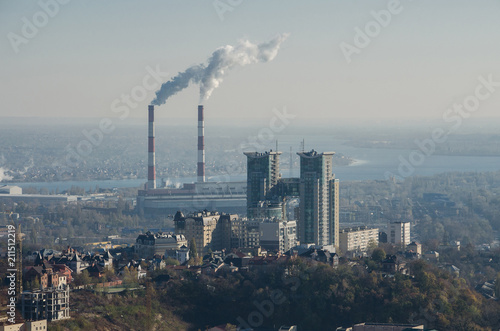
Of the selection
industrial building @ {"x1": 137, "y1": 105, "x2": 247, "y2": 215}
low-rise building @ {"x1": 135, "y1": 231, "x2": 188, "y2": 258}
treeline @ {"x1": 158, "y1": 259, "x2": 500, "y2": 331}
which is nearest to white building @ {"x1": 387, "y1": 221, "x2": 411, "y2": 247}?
low-rise building @ {"x1": 135, "y1": 231, "x2": 188, "y2": 258}

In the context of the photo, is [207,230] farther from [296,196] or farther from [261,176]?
[296,196]

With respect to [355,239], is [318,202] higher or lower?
higher

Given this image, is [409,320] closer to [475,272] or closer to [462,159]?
[475,272]

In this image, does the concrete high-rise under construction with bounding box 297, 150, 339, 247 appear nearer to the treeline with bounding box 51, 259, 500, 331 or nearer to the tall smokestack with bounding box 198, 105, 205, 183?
the treeline with bounding box 51, 259, 500, 331

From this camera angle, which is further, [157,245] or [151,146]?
[151,146]

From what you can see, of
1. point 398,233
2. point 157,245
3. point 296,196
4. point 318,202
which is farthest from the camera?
point 398,233

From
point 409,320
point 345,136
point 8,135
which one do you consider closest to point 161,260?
point 409,320

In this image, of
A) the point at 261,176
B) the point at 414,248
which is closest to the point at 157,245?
the point at 261,176

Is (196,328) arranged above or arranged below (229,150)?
below
